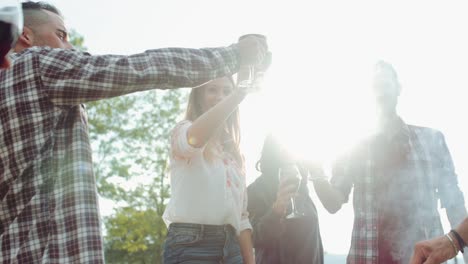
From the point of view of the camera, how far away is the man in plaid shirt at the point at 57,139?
2225 millimetres

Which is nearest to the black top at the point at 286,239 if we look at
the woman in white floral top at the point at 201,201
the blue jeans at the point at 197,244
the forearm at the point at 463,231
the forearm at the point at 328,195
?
the forearm at the point at 328,195

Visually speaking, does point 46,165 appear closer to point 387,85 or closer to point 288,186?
point 288,186

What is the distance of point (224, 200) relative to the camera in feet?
12.2

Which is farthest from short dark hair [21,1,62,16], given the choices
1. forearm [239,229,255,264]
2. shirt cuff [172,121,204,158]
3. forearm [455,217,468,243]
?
forearm [455,217,468,243]

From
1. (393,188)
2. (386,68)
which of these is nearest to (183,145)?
(393,188)

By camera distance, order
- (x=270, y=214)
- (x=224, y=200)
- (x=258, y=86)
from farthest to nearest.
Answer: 1. (x=270, y=214)
2. (x=224, y=200)
3. (x=258, y=86)

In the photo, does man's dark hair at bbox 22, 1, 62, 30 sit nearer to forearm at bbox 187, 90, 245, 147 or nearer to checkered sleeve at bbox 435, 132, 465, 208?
forearm at bbox 187, 90, 245, 147

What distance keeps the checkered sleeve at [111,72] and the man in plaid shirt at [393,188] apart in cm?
224

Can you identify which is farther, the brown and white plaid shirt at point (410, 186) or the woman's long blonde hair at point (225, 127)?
the brown and white plaid shirt at point (410, 186)

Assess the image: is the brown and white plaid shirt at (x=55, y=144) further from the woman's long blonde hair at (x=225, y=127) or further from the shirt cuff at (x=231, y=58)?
the woman's long blonde hair at (x=225, y=127)

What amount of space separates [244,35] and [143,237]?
25.9 metres

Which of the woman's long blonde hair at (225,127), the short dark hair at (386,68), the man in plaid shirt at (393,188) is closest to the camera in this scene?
the woman's long blonde hair at (225,127)

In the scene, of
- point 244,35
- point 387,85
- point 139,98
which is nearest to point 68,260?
point 244,35

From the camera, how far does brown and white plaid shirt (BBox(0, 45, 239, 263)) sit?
2.22 m
